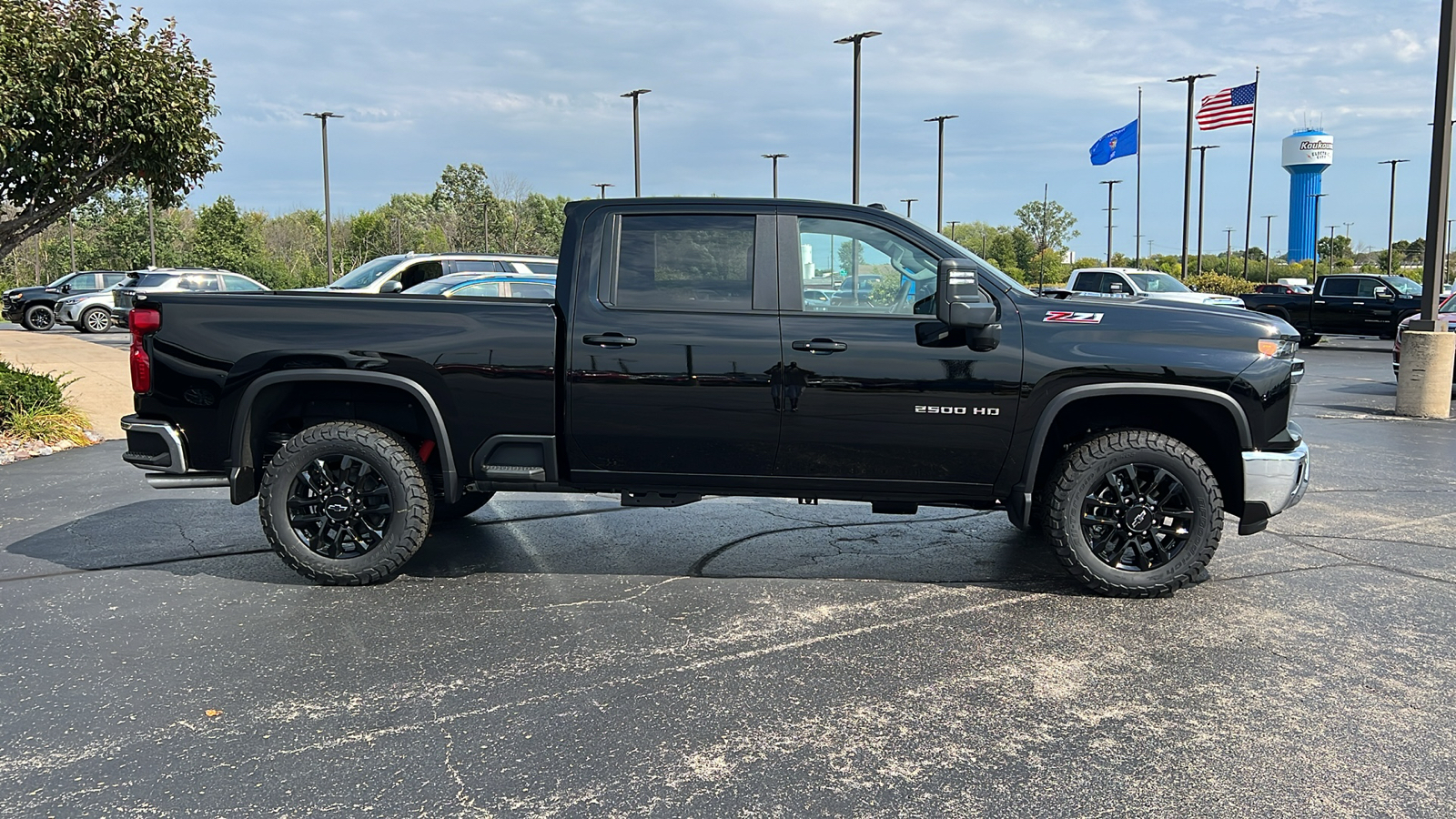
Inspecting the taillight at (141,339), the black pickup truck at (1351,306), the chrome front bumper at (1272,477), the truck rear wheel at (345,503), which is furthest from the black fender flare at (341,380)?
the black pickup truck at (1351,306)

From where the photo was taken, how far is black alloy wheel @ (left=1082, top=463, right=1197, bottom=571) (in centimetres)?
518

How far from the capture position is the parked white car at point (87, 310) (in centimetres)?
2914

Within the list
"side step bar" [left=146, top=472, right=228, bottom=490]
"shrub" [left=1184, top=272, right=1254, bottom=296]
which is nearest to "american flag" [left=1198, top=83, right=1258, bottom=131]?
"shrub" [left=1184, top=272, right=1254, bottom=296]

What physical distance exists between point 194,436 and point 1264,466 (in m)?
5.25

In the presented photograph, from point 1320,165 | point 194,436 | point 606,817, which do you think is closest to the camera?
point 606,817

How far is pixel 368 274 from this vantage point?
15156 mm

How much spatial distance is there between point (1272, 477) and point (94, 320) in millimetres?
31177

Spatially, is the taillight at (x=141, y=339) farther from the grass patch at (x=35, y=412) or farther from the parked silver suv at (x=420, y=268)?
the parked silver suv at (x=420, y=268)

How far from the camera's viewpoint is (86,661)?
435 centimetres

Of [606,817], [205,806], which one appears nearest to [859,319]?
[606,817]

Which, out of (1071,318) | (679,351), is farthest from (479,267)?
(1071,318)

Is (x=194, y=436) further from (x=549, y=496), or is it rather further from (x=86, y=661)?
(x=549, y=496)

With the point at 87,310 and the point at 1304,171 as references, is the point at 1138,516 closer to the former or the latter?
the point at 87,310

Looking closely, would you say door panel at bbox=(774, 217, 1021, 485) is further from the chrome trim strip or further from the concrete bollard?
the concrete bollard
